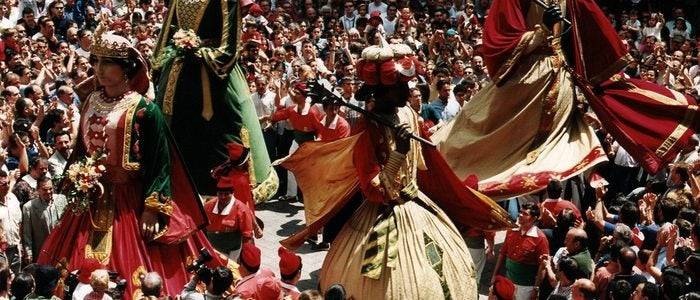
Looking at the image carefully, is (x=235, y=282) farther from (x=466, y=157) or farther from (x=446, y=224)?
(x=466, y=157)

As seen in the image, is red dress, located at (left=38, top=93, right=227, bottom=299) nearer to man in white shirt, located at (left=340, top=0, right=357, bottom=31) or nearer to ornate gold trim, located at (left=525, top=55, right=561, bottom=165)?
ornate gold trim, located at (left=525, top=55, right=561, bottom=165)

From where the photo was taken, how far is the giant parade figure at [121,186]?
7.84m

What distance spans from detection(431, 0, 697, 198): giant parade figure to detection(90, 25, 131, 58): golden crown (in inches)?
171

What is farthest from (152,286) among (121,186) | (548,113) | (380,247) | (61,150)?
(548,113)

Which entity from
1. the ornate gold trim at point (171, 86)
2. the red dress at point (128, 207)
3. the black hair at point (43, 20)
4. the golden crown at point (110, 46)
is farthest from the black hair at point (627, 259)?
the black hair at point (43, 20)

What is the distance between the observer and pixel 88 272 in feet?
25.1

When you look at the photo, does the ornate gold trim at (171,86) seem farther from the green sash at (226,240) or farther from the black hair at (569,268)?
the black hair at (569,268)

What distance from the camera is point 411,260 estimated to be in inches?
294

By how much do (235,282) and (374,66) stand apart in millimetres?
1818

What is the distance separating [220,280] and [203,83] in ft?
14.6

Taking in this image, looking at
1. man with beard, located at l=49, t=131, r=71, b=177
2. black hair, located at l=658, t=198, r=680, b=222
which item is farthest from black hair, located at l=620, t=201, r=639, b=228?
man with beard, located at l=49, t=131, r=71, b=177

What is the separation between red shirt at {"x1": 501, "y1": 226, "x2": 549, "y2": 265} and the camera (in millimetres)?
8859

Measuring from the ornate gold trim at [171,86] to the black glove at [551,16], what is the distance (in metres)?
3.38

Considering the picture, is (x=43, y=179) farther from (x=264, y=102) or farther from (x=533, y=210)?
(x=264, y=102)
